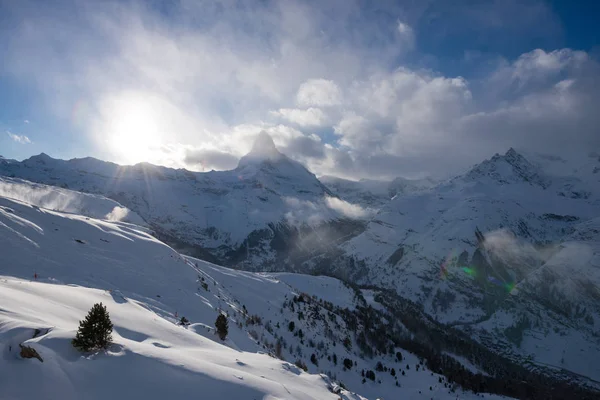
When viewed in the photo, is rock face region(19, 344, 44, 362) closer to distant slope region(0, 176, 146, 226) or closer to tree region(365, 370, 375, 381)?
tree region(365, 370, 375, 381)

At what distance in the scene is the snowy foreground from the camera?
795 cm

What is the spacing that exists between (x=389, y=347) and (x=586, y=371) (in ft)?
654

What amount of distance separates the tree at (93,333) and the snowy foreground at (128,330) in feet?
0.76

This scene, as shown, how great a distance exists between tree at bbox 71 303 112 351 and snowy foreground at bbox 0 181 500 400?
0.23 metres

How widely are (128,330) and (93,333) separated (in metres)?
4.44

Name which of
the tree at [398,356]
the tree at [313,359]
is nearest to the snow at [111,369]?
the tree at [313,359]

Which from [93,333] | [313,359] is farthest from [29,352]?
[313,359]

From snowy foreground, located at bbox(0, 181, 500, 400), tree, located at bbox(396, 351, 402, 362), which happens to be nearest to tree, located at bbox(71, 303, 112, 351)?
snowy foreground, located at bbox(0, 181, 500, 400)

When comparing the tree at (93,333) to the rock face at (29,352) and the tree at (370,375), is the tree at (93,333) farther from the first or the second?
the tree at (370,375)

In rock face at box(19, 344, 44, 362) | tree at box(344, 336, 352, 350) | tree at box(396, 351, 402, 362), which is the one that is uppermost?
rock face at box(19, 344, 44, 362)

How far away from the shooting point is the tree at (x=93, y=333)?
8.88 meters

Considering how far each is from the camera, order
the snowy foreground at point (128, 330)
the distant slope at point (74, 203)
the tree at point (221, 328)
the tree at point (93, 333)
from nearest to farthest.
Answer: the snowy foreground at point (128, 330), the tree at point (93, 333), the tree at point (221, 328), the distant slope at point (74, 203)

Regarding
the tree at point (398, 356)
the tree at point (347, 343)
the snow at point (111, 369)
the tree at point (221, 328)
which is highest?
the snow at point (111, 369)

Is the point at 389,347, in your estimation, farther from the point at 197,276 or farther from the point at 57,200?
the point at 57,200
